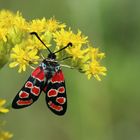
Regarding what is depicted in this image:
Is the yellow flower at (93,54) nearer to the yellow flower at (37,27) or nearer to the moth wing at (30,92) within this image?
the yellow flower at (37,27)

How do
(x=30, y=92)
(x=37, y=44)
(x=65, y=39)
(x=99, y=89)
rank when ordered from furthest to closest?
(x=99, y=89) < (x=65, y=39) < (x=37, y=44) < (x=30, y=92)

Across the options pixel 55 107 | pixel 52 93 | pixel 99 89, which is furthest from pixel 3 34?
pixel 99 89

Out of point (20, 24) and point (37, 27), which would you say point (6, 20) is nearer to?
point (20, 24)

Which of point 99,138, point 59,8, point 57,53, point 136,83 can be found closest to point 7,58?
point 57,53

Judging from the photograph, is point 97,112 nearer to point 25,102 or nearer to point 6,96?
point 6,96

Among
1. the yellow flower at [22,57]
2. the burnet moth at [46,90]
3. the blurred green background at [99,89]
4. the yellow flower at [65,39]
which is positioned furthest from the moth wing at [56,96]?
the blurred green background at [99,89]

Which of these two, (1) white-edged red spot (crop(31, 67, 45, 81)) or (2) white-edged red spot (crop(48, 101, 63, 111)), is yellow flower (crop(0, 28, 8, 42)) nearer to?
(1) white-edged red spot (crop(31, 67, 45, 81))
